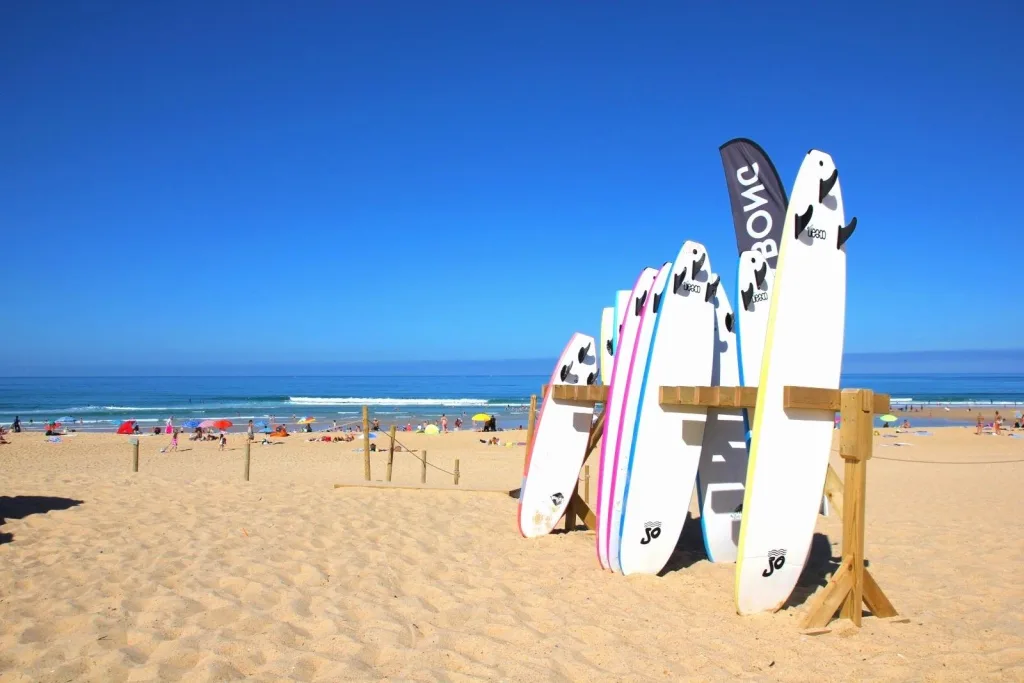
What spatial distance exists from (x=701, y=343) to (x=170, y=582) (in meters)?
4.44

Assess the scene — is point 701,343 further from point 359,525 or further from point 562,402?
point 359,525

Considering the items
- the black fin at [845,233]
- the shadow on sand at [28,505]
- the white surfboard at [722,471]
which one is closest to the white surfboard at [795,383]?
the black fin at [845,233]

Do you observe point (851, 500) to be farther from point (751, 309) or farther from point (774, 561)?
point (751, 309)

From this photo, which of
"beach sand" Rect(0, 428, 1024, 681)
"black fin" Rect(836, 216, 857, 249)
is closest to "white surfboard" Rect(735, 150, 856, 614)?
"black fin" Rect(836, 216, 857, 249)

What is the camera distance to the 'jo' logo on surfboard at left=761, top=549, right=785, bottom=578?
15.7 ft

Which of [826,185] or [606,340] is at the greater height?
[826,185]

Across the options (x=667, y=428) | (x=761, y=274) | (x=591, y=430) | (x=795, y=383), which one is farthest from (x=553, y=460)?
(x=795, y=383)

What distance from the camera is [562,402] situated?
290 inches

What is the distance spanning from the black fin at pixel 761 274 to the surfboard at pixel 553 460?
2.06m

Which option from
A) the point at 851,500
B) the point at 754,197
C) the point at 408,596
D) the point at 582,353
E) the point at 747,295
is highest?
the point at 754,197

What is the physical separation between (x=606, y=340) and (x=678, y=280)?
5.83 ft

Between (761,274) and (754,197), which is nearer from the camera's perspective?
(761,274)

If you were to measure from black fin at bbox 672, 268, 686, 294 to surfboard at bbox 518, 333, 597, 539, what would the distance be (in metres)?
1.78

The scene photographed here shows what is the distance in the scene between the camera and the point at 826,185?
191 inches
